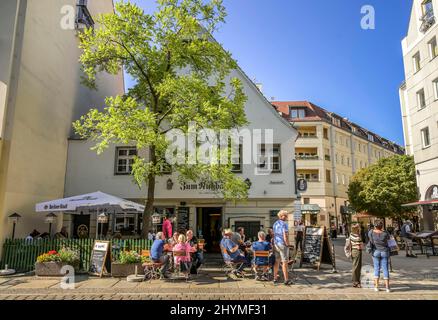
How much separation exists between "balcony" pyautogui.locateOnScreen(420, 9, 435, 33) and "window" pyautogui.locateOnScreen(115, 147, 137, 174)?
20915mm

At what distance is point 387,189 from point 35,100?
99.5 feet

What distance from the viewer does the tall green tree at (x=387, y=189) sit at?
32.2m

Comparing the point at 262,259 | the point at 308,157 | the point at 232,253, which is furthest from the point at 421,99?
the point at 308,157

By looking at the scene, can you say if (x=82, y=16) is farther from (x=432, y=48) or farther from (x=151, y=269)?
(x=432, y=48)

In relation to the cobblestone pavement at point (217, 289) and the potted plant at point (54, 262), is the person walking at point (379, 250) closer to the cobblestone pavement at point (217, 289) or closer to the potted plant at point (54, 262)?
the cobblestone pavement at point (217, 289)

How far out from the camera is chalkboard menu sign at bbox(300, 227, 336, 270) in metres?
12.6

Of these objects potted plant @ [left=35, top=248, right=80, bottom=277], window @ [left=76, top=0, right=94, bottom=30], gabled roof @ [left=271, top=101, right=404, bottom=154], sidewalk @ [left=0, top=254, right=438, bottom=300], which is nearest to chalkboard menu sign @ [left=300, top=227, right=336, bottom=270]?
sidewalk @ [left=0, top=254, right=438, bottom=300]

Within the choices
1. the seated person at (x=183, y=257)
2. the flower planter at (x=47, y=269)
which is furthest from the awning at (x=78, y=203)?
the seated person at (x=183, y=257)

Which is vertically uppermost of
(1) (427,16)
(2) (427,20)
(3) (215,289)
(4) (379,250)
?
(1) (427,16)

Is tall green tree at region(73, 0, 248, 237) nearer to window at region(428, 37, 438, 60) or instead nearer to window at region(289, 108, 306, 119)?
window at region(428, 37, 438, 60)

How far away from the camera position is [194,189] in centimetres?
1708

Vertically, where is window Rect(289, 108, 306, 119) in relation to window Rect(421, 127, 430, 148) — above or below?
above

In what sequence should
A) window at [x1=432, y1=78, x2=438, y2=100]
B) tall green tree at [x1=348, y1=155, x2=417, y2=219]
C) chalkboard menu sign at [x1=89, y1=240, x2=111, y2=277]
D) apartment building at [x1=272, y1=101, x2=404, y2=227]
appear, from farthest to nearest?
apartment building at [x1=272, y1=101, x2=404, y2=227], tall green tree at [x1=348, y1=155, x2=417, y2=219], window at [x1=432, y1=78, x2=438, y2=100], chalkboard menu sign at [x1=89, y1=240, x2=111, y2=277]
